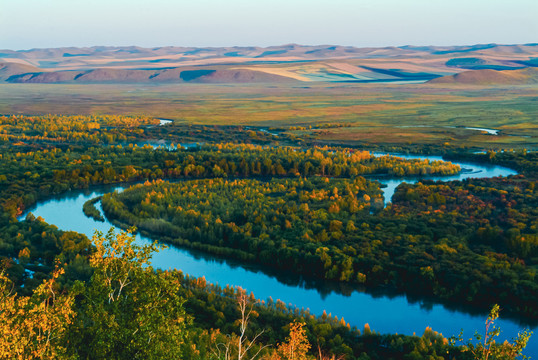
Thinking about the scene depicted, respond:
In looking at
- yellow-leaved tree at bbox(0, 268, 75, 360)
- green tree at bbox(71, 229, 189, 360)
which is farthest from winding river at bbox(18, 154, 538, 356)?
yellow-leaved tree at bbox(0, 268, 75, 360)

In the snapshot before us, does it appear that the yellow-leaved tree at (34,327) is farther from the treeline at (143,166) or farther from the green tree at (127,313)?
the treeline at (143,166)

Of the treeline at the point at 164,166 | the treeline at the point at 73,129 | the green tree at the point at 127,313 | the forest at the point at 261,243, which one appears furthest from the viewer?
the treeline at the point at 73,129

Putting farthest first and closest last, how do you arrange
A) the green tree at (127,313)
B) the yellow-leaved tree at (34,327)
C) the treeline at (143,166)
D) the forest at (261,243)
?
the treeline at (143,166) < the forest at (261,243) < the green tree at (127,313) < the yellow-leaved tree at (34,327)

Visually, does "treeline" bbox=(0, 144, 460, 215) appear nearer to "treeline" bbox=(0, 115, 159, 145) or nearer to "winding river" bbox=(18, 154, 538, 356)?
"treeline" bbox=(0, 115, 159, 145)

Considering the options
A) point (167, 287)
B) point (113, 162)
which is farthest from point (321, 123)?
point (167, 287)

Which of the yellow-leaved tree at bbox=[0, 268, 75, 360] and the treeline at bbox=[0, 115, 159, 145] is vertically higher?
the yellow-leaved tree at bbox=[0, 268, 75, 360]

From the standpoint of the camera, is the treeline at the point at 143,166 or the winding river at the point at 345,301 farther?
the treeline at the point at 143,166

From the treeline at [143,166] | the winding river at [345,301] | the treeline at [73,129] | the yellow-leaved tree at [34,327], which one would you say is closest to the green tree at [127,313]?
the yellow-leaved tree at [34,327]

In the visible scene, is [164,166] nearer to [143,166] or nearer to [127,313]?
[143,166]

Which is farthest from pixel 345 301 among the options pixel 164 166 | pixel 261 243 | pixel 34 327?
pixel 164 166
